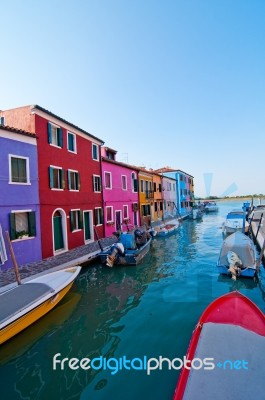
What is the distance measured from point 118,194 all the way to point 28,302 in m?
15.9

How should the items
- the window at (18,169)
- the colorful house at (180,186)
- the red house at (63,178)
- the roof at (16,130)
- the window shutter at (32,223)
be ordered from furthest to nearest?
the colorful house at (180,186)
the red house at (63,178)
the window shutter at (32,223)
the window at (18,169)
the roof at (16,130)

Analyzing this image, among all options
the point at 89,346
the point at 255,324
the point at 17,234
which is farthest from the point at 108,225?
the point at 255,324

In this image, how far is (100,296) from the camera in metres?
9.42

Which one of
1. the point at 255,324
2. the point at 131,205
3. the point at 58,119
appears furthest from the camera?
the point at 131,205

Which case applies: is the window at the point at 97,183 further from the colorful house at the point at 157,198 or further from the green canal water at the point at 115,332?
the colorful house at the point at 157,198

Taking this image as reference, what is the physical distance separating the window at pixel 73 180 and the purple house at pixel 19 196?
2974mm

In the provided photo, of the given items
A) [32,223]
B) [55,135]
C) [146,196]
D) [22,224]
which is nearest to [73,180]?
[55,135]

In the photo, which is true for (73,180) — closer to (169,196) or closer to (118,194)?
(118,194)

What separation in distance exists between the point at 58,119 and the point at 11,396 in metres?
13.1

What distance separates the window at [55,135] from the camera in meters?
13.8

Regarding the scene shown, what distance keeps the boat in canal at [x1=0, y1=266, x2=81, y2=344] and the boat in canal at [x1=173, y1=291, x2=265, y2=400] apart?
4.39 meters

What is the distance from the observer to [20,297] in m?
7.06

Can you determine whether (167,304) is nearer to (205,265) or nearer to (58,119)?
(205,265)

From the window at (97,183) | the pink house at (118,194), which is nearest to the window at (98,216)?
the pink house at (118,194)
